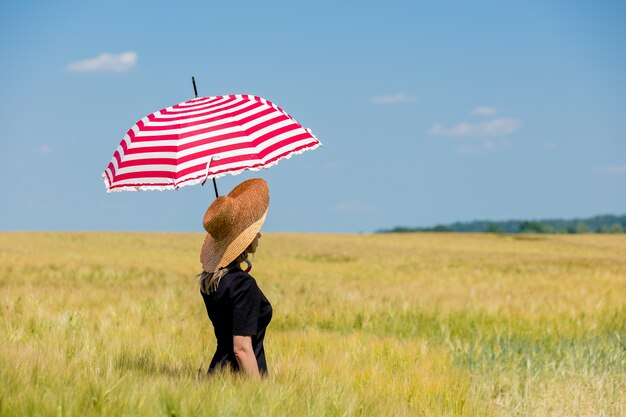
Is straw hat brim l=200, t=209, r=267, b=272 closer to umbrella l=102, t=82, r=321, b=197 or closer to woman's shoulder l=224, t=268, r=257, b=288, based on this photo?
woman's shoulder l=224, t=268, r=257, b=288

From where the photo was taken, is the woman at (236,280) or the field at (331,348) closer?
the field at (331,348)

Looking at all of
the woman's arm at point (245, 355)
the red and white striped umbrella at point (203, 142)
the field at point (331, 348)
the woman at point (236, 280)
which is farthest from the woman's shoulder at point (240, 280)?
the red and white striped umbrella at point (203, 142)

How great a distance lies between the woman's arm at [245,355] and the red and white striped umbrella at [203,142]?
94 centimetres

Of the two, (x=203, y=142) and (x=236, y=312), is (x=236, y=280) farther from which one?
(x=203, y=142)

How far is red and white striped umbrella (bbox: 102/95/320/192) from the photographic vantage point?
4301 millimetres

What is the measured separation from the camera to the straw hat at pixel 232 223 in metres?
3.99

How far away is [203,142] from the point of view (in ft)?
14.4

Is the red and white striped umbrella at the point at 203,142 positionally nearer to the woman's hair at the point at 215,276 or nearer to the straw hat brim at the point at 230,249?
the straw hat brim at the point at 230,249

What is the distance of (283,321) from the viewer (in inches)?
346

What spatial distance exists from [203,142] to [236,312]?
1.10m

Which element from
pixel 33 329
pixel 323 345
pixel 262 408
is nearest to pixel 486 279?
pixel 323 345

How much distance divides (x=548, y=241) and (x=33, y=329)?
43816mm

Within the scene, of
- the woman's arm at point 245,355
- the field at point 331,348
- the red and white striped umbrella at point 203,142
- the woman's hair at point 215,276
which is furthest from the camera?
the red and white striped umbrella at point 203,142

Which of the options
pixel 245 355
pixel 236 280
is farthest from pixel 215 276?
pixel 245 355
